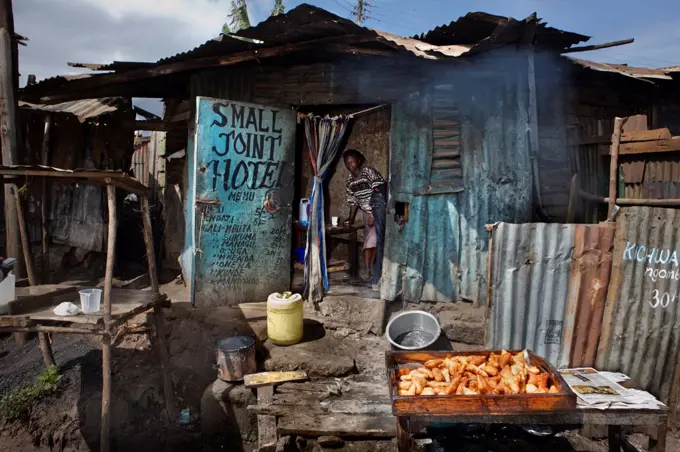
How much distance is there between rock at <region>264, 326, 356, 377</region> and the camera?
4945 mm

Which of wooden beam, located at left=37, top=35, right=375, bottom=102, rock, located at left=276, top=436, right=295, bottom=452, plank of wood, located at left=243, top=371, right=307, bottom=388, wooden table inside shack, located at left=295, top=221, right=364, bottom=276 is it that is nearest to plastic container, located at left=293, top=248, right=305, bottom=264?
wooden table inside shack, located at left=295, top=221, right=364, bottom=276

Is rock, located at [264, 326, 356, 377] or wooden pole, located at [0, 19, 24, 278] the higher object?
wooden pole, located at [0, 19, 24, 278]

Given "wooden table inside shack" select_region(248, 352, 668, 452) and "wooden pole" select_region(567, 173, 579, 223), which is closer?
"wooden table inside shack" select_region(248, 352, 668, 452)

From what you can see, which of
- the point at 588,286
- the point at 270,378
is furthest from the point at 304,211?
the point at 588,286

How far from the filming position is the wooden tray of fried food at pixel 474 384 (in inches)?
124

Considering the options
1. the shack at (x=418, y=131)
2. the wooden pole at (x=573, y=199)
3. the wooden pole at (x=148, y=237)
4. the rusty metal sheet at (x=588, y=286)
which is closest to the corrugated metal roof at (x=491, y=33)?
the shack at (x=418, y=131)

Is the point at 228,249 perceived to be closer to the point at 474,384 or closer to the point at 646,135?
the point at 474,384

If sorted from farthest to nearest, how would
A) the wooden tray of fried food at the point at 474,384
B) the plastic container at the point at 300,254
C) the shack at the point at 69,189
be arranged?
1. the shack at the point at 69,189
2. the plastic container at the point at 300,254
3. the wooden tray of fried food at the point at 474,384

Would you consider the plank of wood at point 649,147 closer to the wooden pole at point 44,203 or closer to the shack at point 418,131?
the shack at point 418,131

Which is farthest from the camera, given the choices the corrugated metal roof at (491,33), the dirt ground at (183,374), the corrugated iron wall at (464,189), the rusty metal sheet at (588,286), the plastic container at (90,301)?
the corrugated iron wall at (464,189)

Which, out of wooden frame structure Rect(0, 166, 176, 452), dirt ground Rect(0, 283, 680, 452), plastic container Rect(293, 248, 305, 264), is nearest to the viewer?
wooden frame structure Rect(0, 166, 176, 452)

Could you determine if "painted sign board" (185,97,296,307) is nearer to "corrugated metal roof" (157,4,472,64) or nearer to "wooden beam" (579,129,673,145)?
"corrugated metal roof" (157,4,472,64)

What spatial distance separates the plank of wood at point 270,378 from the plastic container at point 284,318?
0.56m

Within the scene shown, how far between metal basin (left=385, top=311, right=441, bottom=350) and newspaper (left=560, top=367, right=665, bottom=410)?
1.55 meters
